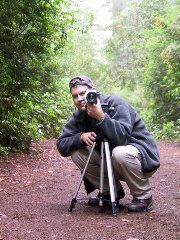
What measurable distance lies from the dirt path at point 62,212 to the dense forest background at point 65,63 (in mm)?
1117

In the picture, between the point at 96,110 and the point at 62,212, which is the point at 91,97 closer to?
the point at 96,110

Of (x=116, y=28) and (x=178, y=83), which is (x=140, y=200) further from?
(x=116, y=28)

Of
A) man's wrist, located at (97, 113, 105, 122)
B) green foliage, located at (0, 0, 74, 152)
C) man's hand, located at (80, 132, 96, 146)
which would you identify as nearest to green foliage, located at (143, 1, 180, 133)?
green foliage, located at (0, 0, 74, 152)

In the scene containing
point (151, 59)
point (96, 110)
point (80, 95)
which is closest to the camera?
point (96, 110)

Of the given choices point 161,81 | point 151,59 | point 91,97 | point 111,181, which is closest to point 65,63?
point 151,59

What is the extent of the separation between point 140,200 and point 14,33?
3357 mm

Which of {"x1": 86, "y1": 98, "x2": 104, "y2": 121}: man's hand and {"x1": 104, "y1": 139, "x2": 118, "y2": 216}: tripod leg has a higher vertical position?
{"x1": 86, "y1": 98, "x2": 104, "y2": 121}: man's hand

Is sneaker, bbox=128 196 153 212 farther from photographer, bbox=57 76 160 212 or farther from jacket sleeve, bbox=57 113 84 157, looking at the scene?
jacket sleeve, bbox=57 113 84 157

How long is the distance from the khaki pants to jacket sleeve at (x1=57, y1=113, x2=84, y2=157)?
0.10m

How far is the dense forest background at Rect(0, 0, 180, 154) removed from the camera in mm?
5875

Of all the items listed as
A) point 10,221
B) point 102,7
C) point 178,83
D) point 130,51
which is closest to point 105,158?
point 10,221

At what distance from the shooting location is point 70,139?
3.88 m

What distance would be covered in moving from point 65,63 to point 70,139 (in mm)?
11439

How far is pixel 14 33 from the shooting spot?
5871 millimetres
